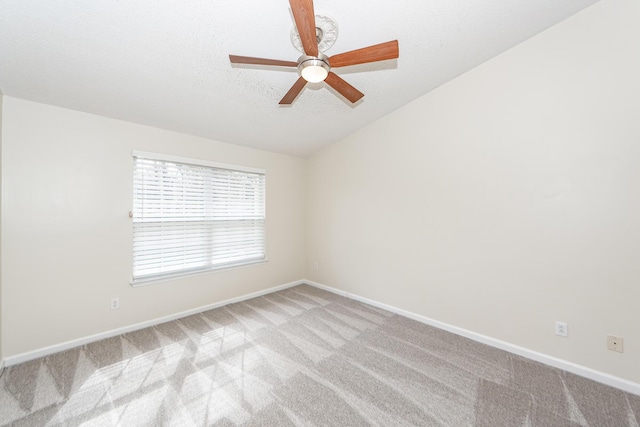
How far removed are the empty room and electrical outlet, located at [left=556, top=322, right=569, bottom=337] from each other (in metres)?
0.01

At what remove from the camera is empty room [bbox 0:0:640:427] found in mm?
1720

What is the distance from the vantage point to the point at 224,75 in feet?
7.34

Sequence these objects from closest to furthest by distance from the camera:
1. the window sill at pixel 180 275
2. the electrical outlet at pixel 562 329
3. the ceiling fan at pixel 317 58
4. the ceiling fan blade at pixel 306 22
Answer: the ceiling fan blade at pixel 306 22 < the ceiling fan at pixel 317 58 < the electrical outlet at pixel 562 329 < the window sill at pixel 180 275

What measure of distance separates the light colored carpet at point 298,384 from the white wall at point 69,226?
0.30 meters

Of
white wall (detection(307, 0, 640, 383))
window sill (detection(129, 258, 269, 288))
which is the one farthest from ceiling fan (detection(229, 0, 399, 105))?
window sill (detection(129, 258, 269, 288))

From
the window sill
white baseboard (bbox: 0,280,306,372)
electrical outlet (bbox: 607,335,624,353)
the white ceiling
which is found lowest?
white baseboard (bbox: 0,280,306,372)

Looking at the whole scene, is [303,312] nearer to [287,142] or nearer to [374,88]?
[287,142]

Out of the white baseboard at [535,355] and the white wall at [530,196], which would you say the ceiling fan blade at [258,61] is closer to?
the white wall at [530,196]

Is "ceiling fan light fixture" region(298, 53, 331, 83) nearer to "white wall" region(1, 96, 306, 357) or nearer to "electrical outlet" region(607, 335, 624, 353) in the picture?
"white wall" region(1, 96, 306, 357)

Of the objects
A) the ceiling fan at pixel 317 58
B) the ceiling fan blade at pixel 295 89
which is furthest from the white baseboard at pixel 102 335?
the ceiling fan at pixel 317 58

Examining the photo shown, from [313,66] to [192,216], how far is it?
2.52 meters

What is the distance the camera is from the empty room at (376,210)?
5.64 ft

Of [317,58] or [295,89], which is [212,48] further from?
[317,58]

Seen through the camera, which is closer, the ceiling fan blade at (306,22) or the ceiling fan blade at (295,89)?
the ceiling fan blade at (306,22)
